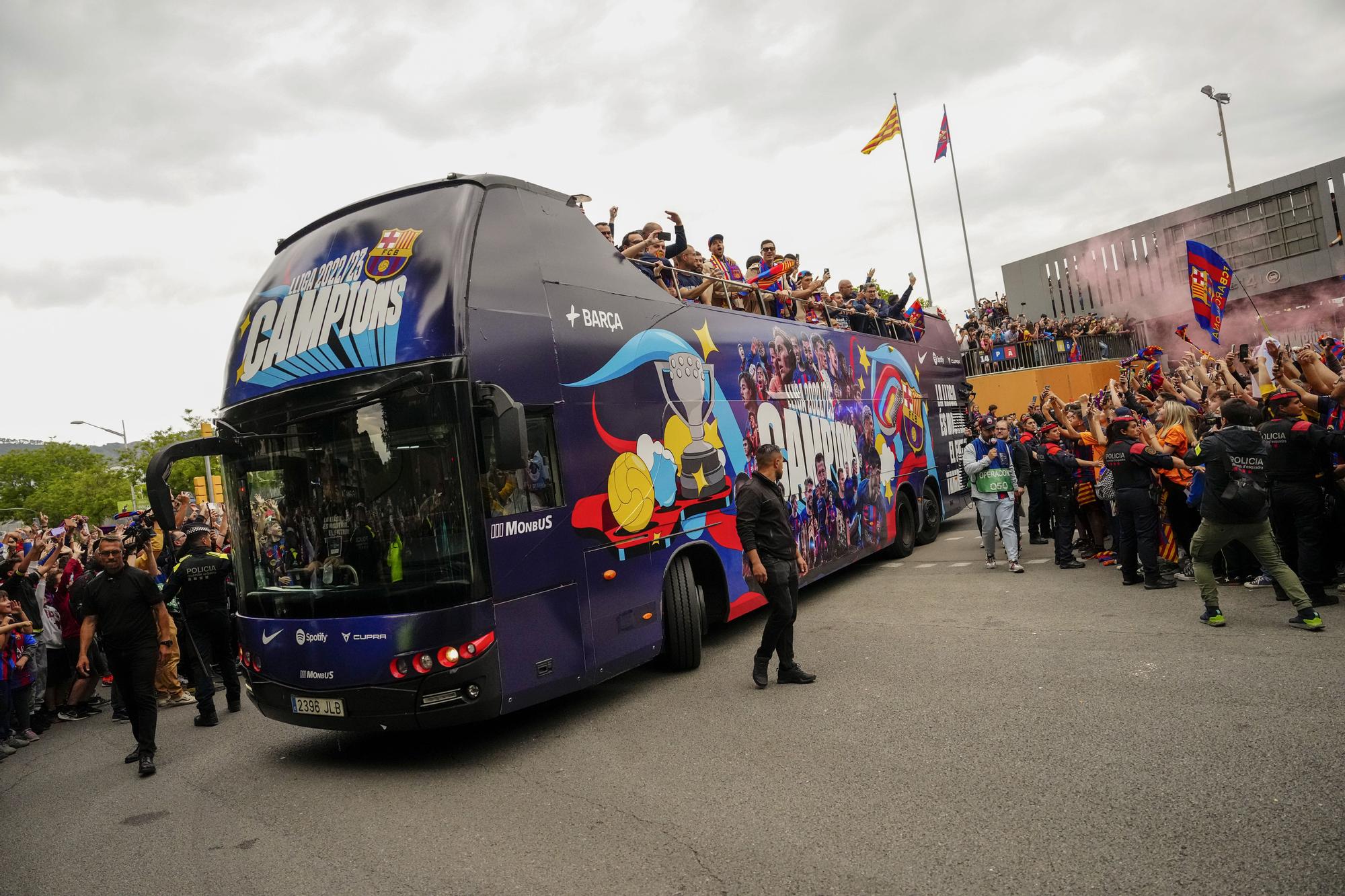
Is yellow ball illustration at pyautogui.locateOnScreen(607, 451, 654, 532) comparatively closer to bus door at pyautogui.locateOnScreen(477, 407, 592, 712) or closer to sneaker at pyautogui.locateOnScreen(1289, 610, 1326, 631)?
bus door at pyautogui.locateOnScreen(477, 407, 592, 712)

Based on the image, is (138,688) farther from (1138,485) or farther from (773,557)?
(1138,485)

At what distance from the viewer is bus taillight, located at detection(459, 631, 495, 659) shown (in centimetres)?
549

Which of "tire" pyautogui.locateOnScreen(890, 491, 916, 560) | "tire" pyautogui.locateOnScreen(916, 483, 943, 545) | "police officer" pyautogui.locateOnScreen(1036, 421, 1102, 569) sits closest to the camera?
"police officer" pyautogui.locateOnScreen(1036, 421, 1102, 569)

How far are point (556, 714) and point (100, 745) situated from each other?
15.8 ft

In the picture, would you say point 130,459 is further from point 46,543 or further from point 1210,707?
point 1210,707

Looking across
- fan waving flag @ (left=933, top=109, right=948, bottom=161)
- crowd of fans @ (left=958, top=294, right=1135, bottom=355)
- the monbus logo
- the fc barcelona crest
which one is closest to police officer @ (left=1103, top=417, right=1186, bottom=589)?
the monbus logo

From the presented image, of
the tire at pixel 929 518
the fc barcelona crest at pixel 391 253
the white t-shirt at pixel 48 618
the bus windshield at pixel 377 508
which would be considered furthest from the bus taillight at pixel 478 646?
the tire at pixel 929 518

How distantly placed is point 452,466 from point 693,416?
123 inches

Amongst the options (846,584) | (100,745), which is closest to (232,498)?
(100,745)

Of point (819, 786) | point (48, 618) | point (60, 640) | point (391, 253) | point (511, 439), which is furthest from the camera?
point (60, 640)

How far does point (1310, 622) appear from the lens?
21.3ft

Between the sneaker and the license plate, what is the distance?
7.04 meters

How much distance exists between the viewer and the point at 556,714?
6840 millimetres

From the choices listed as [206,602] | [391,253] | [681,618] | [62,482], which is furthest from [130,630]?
[62,482]
